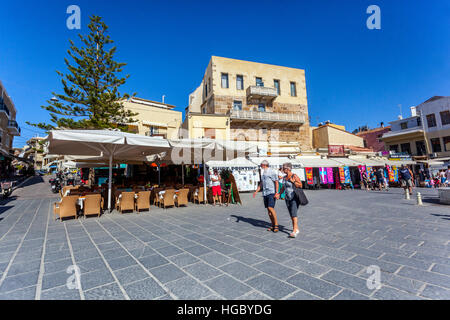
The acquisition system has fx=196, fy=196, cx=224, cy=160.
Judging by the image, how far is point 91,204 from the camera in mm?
5801

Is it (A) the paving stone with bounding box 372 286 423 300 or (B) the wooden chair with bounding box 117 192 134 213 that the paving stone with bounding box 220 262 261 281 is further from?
(B) the wooden chair with bounding box 117 192 134 213

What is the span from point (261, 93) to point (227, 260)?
1993 cm

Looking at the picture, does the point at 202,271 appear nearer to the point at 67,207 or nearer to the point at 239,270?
the point at 239,270

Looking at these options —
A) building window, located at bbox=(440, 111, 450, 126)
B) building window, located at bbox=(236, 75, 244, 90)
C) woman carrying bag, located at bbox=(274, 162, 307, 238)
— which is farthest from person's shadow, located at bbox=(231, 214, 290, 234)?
building window, located at bbox=(440, 111, 450, 126)

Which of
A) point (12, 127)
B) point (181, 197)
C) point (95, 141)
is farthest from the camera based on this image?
point (12, 127)

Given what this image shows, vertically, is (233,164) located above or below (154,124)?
below

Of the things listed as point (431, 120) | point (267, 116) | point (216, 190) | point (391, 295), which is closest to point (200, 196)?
point (216, 190)

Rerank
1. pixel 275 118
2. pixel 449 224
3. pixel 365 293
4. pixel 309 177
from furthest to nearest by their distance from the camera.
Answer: pixel 275 118, pixel 309 177, pixel 449 224, pixel 365 293

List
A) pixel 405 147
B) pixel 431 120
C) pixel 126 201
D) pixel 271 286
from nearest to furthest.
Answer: pixel 271 286, pixel 126 201, pixel 431 120, pixel 405 147

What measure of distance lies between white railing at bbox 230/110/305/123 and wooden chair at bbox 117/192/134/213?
1437 centimetres
